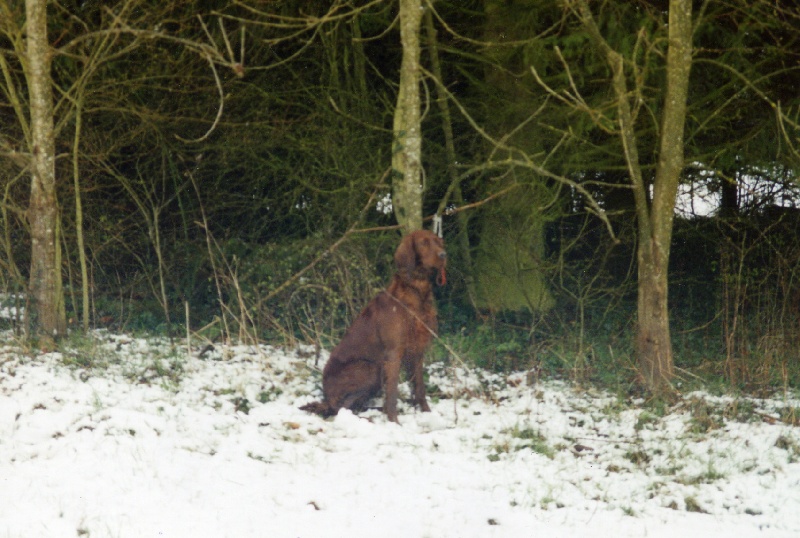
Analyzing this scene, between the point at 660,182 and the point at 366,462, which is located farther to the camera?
the point at 660,182

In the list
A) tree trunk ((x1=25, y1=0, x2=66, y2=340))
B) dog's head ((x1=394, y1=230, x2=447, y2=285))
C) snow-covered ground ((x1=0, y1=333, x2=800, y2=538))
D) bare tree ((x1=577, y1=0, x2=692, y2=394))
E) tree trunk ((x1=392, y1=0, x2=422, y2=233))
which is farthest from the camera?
tree trunk ((x1=25, y1=0, x2=66, y2=340))

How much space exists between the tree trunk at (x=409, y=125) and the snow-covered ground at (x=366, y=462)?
5.69ft

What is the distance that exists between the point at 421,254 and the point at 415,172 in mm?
1499

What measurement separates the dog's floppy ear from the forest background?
1.28 meters

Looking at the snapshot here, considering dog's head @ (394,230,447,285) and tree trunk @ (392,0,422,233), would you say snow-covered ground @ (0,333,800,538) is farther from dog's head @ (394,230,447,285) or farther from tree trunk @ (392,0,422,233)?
tree trunk @ (392,0,422,233)

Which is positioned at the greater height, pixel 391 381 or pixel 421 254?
pixel 421 254

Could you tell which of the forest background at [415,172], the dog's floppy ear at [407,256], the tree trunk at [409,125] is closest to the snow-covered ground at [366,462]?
the forest background at [415,172]

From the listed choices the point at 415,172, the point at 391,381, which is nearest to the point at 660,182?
the point at 415,172

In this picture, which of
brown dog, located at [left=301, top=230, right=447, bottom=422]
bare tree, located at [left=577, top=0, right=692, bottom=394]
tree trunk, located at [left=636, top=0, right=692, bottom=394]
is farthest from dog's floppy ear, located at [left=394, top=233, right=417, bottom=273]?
tree trunk, located at [left=636, top=0, right=692, bottom=394]

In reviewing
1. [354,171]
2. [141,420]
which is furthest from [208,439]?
[354,171]

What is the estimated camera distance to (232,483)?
475 centimetres

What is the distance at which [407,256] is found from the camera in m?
6.57

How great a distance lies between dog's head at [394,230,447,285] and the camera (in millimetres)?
6516

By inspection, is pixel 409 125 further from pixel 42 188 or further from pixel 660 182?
pixel 42 188
